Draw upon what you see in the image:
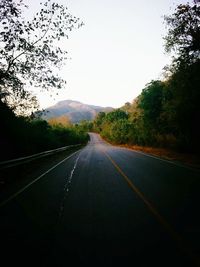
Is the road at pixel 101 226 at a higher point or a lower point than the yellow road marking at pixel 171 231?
higher

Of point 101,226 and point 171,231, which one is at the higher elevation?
point 101,226

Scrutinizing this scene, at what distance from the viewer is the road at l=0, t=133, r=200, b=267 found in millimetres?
4726

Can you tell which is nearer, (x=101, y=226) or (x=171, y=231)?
(x=171, y=231)

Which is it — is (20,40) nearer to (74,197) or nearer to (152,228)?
(74,197)

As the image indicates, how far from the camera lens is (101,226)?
6.30 m

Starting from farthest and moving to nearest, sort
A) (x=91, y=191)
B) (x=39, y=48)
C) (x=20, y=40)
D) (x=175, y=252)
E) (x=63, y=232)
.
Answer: (x=39, y=48)
(x=20, y=40)
(x=91, y=191)
(x=63, y=232)
(x=175, y=252)

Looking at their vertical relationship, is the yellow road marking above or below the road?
→ below

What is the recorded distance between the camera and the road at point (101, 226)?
15.5 ft

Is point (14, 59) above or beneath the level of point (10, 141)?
above

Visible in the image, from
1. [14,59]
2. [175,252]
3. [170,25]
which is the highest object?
[170,25]

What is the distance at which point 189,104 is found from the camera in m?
25.2

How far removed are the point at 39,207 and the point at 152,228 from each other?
10.8 ft

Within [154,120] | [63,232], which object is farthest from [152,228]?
[154,120]

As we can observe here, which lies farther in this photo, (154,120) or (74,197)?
(154,120)
